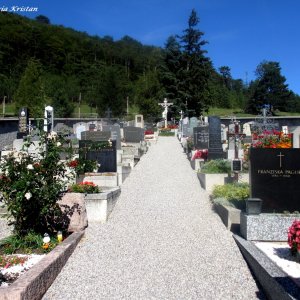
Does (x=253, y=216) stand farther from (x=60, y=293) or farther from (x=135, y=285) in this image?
(x=60, y=293)

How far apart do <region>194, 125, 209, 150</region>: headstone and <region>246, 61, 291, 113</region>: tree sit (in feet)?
204

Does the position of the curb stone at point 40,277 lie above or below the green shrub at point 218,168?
below

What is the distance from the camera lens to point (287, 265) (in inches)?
204

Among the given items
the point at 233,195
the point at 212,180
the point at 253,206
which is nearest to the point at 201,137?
the point at 212,180

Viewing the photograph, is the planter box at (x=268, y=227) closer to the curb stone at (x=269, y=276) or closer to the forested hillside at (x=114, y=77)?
the curb stone at (x=269, y=276)

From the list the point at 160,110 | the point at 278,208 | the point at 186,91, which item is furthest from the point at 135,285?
the point at 186,91

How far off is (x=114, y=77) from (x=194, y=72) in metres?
13.2

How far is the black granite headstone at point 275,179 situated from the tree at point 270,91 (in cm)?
7496

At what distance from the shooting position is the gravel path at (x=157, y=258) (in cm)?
495

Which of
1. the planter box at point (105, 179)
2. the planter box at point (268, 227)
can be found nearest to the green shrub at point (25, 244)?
the planter box at point (268, 227)

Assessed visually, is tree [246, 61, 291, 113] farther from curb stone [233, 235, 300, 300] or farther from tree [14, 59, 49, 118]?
curb stone [233, 235, 300, 300]

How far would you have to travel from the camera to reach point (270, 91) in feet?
275

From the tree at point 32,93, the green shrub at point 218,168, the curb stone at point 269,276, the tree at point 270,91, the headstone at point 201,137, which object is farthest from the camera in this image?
the tree at point 270,91

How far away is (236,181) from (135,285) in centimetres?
688
